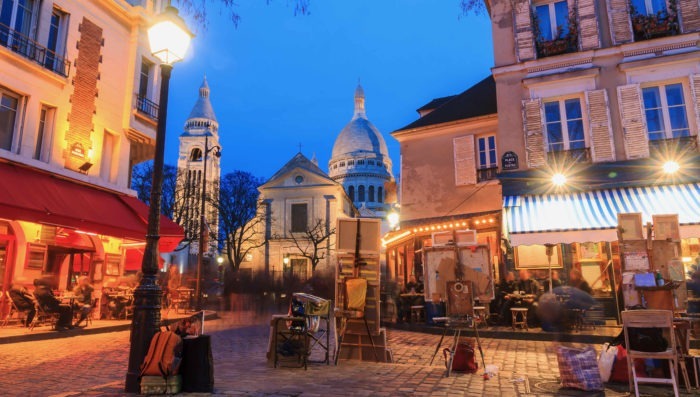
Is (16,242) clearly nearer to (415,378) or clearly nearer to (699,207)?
(415,378)

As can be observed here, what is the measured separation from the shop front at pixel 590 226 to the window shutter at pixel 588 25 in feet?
12.4

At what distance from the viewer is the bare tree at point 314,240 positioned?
39.6 metres

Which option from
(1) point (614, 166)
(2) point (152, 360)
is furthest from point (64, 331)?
(1) point (614, 166)

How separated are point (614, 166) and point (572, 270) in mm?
2706

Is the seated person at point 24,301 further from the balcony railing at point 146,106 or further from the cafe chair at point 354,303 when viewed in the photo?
the cafe chair at point 354,303

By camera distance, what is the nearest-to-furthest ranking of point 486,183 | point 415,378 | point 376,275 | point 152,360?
point 152,360 < point 415,378 < point 376,275 < point 486,183

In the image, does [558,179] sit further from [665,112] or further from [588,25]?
[588,25]

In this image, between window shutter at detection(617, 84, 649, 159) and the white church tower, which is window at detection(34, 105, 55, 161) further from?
the white church tower

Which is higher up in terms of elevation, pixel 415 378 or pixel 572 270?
pixel 572 270

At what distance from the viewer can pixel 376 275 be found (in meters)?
7.35

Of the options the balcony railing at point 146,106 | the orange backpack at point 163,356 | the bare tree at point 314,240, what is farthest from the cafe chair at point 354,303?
the bare tree at point 314,240

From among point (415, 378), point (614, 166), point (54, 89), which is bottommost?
point (415, 378)

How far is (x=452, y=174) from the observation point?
14.9 m

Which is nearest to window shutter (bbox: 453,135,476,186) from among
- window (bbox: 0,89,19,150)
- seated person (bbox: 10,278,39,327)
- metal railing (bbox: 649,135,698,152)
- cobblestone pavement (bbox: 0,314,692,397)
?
metal railing (bbox: 649,135,698,152)
